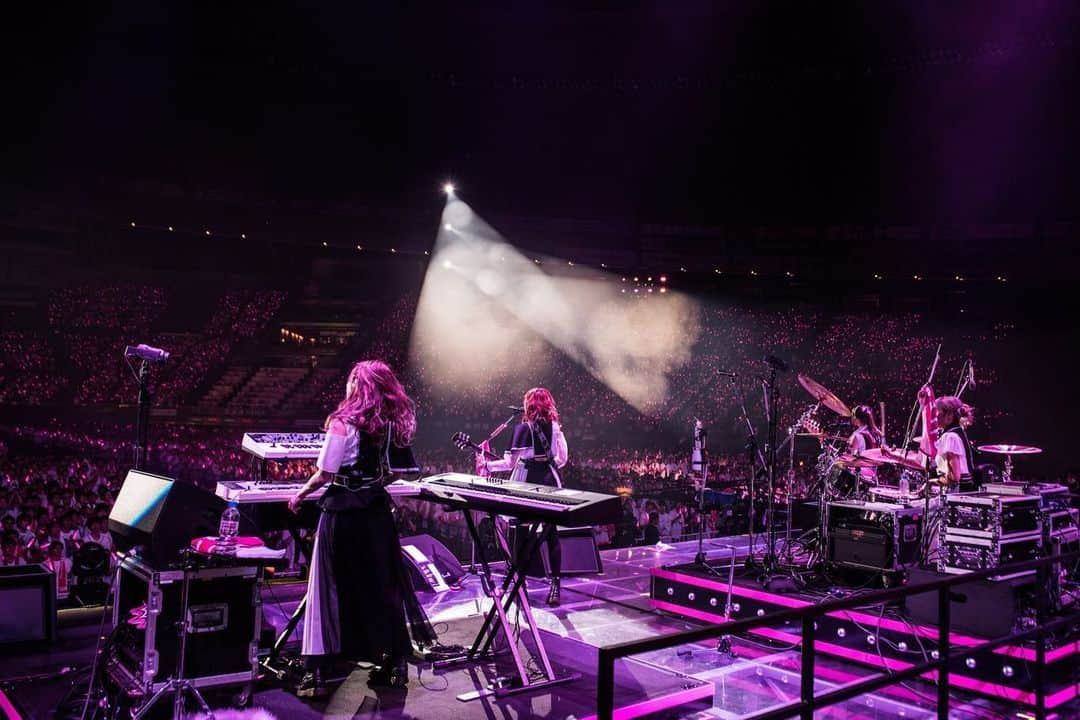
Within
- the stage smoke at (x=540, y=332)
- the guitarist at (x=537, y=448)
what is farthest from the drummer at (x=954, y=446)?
the stage smoke at (x=540, y=332)

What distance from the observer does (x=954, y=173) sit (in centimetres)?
1577

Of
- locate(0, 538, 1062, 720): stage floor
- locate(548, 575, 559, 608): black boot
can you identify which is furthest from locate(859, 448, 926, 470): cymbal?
locate(548, 575, 559, 608): black boot

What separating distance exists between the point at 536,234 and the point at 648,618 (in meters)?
11.4

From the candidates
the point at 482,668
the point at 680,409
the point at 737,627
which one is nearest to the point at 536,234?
the point at 680,409

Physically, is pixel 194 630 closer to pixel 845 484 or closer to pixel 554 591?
pixel 554 591

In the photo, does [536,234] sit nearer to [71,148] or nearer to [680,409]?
[680,409]

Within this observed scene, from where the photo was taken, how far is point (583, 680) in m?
3.88

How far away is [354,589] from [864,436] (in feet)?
14.8

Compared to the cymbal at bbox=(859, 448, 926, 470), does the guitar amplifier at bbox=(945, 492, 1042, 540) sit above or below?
below

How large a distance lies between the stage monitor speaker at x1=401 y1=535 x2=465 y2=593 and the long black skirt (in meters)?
2.04

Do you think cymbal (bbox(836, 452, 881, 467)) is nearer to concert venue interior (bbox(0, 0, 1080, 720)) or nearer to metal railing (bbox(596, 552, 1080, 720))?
concert venue interior (bbox(0, 0, 1080, 720))

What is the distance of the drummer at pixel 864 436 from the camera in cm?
623

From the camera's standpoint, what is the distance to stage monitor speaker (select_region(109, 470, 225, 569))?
3420 millimetres

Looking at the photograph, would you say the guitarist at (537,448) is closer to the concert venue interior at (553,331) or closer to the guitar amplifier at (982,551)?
the concert venue interior at (553,331)
